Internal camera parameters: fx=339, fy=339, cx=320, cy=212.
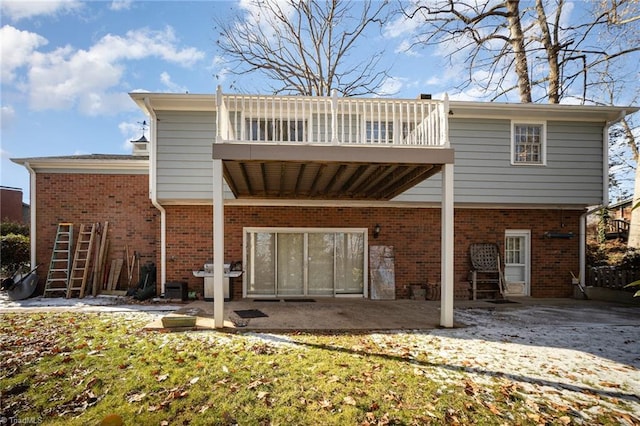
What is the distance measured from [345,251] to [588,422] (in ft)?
22.3

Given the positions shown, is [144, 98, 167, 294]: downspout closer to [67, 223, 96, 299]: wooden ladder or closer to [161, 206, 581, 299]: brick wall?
[161, 206, 581, 299]: brick wall

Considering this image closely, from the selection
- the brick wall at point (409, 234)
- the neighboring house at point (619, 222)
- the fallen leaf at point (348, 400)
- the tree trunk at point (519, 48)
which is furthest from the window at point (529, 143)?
the fallen leaf at point (348, 400)

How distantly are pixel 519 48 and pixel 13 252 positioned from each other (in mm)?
19925

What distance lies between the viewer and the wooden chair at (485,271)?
9.58 m

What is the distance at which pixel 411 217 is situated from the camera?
9.68 metres

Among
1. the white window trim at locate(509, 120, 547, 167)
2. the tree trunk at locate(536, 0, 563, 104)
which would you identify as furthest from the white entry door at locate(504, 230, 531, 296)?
the tree trunk at locate(536, 0, 563, 104)

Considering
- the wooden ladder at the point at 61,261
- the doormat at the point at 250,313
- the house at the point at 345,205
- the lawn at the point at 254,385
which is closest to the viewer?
the lawn at the point at 254,385

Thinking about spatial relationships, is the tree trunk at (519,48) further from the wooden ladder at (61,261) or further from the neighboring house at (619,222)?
the wooden ladder at (61,261)

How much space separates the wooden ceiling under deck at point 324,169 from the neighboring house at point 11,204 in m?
18.0

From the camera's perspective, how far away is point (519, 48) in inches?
538

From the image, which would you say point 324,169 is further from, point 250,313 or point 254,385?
point 254,385

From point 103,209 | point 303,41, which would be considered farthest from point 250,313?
point 303,41

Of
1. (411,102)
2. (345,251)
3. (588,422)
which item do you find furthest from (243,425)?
(345,251)

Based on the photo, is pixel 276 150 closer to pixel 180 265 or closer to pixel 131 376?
pixel 131 376
